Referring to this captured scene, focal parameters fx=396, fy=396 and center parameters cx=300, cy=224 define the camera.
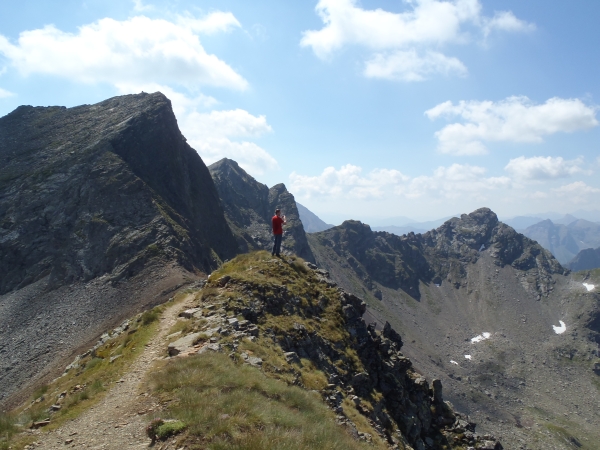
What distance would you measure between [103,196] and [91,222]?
7.32 meters

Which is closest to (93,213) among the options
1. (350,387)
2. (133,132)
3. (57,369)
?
(133,132)

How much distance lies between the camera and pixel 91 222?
77.8m

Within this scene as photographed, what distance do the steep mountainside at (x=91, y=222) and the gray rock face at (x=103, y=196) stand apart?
0.26 metres

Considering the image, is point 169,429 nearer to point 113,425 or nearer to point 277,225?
point 113,425

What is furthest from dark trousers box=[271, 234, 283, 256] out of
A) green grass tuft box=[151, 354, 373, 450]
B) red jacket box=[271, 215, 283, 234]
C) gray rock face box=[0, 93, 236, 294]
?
gray rock face box=[0, 93, 236, 294]

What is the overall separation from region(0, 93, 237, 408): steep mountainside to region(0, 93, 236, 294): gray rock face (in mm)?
260

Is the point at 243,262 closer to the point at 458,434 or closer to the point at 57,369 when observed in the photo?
the point at 458,434

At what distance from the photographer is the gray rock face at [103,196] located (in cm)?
7212

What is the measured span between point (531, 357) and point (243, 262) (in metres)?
207

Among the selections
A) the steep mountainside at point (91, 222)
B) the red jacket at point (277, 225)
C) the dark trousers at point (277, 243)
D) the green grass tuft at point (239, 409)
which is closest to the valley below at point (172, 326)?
the green grass tuft at point (239, 409)

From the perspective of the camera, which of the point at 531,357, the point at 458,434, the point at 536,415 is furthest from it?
the point at 531,357

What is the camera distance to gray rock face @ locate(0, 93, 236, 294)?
237 feet

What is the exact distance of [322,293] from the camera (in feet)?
101

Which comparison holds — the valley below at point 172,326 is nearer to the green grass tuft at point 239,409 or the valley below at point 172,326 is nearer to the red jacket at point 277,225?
the green grass tuft at point 239,409
